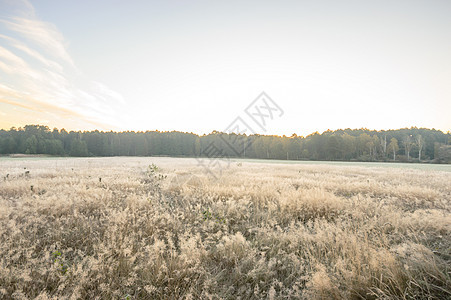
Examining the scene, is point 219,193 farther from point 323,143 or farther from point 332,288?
point 323,143

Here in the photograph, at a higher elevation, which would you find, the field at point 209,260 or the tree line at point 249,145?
the tree line at point 249,145

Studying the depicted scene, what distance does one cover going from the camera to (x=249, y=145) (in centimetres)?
8962

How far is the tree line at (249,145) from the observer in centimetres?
6800

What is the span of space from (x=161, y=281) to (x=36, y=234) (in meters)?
2.80

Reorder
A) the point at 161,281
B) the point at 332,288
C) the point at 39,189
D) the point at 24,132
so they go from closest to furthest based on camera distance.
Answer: the point at 332,288 < the point at 161,281 < the point at 39,189 < the point at 24,132

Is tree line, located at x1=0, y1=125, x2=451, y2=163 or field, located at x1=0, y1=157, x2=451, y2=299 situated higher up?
tree line, located at x1=0, y1=125, x2=451, y2=163

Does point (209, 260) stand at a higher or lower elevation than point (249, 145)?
lower

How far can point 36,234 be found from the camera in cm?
341

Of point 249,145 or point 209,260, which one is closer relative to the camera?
point 209,260

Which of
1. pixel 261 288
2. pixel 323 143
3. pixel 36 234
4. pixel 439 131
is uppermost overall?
pixel 439 131

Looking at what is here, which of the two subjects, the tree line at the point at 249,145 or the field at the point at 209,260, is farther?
the tree line at the point at 249,145

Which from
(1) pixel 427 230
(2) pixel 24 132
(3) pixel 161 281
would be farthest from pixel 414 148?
(2) pixel 24 132

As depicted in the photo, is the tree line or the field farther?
the tree line

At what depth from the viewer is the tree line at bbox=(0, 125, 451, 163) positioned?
68000 millimetres
